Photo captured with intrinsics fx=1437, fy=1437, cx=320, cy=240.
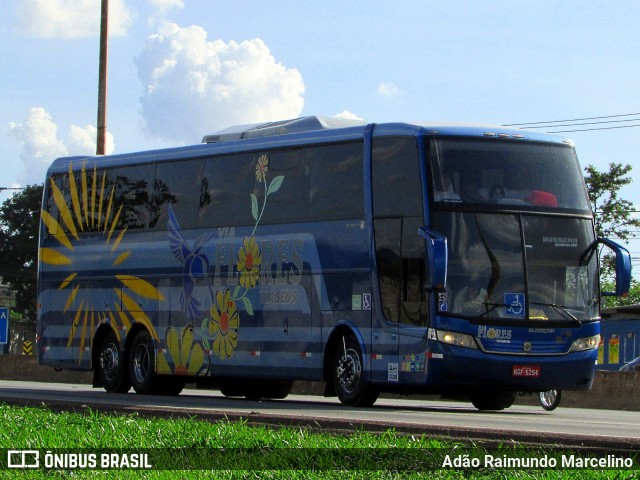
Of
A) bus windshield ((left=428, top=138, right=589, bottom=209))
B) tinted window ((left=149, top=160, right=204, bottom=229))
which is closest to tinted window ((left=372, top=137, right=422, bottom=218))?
bus windshield ((left=428, top=138, right=589, bottom=209))

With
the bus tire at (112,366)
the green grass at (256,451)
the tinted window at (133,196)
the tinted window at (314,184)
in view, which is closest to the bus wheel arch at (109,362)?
the bus tire at (112,366)

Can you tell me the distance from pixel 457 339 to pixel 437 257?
1275 millimetres

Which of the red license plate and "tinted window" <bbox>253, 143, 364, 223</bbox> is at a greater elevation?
"tinted window" <bbox>253, 143, 364, 223</bbox>

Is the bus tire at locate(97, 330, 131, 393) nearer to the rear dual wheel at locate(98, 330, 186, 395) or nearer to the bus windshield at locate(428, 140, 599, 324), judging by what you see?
the rear dual wheel at locate(98, 330, 186, 395)

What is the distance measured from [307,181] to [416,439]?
→ 1041 cm

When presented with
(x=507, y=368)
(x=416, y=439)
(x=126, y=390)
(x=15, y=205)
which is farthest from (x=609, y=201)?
(x=416, y=439)

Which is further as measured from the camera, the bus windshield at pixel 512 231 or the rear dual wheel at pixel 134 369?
the rear dual wheel at pixel 134 369

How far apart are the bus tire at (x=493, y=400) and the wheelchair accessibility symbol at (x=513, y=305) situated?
2.86m

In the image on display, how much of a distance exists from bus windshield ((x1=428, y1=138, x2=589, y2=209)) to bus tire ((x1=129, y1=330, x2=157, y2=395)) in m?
7.58

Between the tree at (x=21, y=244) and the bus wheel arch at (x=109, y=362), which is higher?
the tree at (x=21, y=244)

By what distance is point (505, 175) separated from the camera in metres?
20.2

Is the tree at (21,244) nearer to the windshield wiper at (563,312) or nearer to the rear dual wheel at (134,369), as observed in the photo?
the rear dual wheel at (134,369)

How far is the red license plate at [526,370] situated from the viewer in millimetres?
19531

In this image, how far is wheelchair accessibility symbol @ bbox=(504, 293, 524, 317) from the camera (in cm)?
1962
